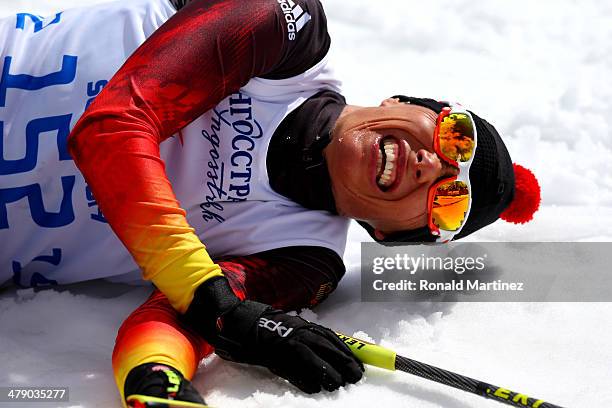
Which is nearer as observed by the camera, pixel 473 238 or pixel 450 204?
pixel 450 204

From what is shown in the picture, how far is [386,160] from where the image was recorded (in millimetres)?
1841

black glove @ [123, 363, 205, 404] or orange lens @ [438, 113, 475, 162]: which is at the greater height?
orange lens @ [438, 113, 475, 162]

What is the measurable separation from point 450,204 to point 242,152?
556 mm

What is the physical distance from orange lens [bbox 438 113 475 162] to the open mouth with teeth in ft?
0.41

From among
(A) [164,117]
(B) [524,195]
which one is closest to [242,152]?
(A) [164,117]

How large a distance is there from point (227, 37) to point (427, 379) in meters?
0.84

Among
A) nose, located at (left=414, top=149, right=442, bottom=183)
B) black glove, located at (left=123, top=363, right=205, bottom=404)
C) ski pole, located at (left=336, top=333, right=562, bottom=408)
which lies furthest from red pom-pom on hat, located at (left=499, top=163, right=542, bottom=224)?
black glove, located at (left=123, top=363, right=205, bottom=404)

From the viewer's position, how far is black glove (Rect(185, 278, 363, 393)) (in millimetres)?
1447

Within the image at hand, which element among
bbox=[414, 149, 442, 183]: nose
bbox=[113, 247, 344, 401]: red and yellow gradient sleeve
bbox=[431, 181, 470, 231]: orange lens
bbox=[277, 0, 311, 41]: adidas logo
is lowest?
bbox=[113, 247, 344, 401]: red and yellow gradient sleeve

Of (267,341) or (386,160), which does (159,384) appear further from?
(386,160)

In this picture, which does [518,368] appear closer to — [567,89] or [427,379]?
[427,379]

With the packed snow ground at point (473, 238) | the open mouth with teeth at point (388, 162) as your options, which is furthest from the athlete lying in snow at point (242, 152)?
the packed snow ground at point (473, 238)

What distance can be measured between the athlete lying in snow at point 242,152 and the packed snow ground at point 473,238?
15 cm

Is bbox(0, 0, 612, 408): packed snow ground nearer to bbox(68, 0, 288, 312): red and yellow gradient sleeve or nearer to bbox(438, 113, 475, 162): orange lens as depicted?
bbox(68, 0, 288, 312): red and yellow gradient sleeve
